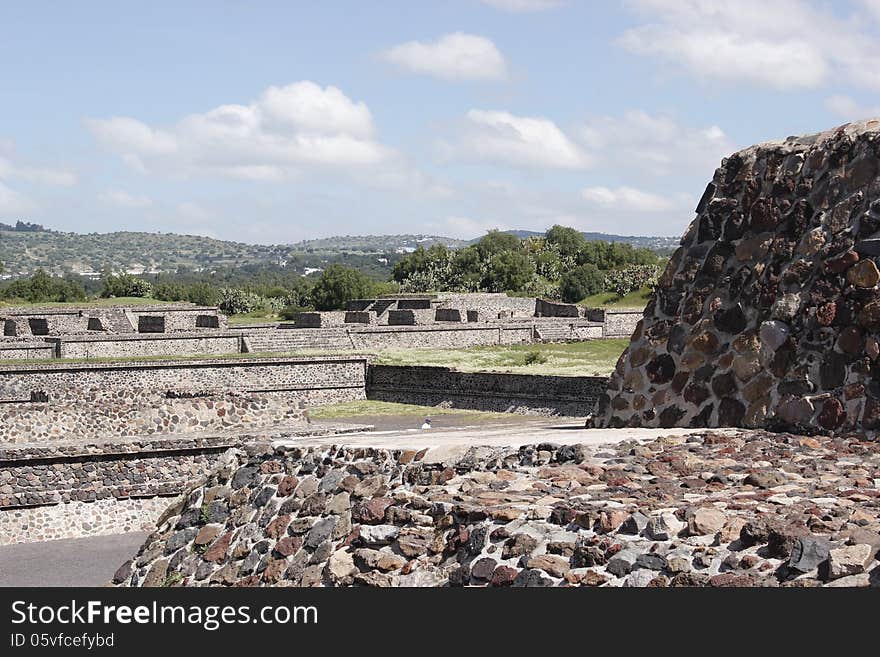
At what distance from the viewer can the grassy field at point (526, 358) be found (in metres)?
33.0

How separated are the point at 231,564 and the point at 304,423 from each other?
34.4 ft

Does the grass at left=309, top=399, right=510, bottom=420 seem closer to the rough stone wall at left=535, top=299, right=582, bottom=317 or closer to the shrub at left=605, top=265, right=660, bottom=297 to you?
the rough stone wall at left=535, top=299, right=582, bottom=317

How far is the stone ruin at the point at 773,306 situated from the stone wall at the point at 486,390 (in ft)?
62.4

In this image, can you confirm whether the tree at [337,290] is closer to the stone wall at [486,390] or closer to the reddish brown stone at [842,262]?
the stone wall at [486,390]

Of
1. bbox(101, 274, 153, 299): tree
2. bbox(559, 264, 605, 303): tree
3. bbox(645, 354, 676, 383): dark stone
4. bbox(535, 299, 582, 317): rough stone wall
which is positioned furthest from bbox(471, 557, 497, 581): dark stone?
bbox(101, 274, 153, 299): tree

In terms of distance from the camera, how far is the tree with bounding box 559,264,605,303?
6313 cm

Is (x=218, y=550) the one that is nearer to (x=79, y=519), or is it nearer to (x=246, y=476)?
(x=246, y=476)

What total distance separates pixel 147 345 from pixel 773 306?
30.0m

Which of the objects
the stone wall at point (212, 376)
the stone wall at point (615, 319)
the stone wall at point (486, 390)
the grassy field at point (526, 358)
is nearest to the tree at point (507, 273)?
the stone wall at point (615, 319)

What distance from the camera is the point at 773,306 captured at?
7438mm

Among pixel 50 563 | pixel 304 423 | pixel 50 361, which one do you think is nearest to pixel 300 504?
pixel 50 563

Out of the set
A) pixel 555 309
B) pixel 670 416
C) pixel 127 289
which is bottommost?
pixel 555 309

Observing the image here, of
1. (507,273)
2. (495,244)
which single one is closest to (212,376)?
(507,273)

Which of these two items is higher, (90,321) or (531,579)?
(531,579)
